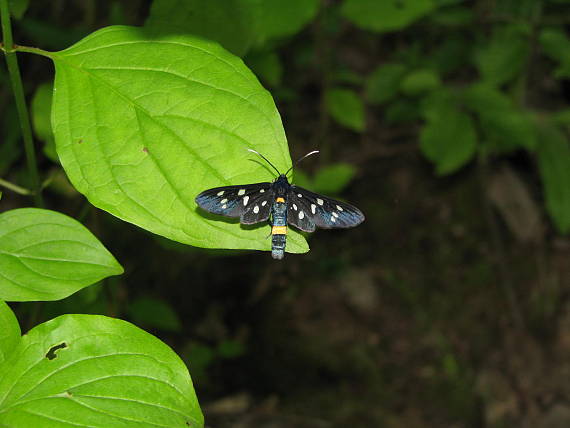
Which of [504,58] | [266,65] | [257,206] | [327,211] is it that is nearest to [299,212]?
[327,211]

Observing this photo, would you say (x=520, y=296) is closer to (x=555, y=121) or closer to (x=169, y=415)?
(x=555, y=121)

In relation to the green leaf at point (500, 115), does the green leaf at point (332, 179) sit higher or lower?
lower

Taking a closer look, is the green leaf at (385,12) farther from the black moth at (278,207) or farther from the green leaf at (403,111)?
the black moth at (278,207)

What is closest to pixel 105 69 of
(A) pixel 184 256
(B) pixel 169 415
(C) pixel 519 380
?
(B) pixel 169 415

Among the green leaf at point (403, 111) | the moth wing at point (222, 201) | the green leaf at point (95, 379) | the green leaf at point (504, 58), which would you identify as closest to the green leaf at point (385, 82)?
the green leaf at point (403, 111)

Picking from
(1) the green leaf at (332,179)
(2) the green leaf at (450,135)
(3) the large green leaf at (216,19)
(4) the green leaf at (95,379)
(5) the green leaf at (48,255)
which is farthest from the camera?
(2) the green leaf at (450,135)

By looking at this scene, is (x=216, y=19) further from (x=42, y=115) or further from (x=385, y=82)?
(x=385, y=82)

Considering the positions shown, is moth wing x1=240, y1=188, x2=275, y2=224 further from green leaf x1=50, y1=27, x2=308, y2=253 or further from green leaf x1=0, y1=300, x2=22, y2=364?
green leaf x1=0, y1=300, x2=22, y2=364
